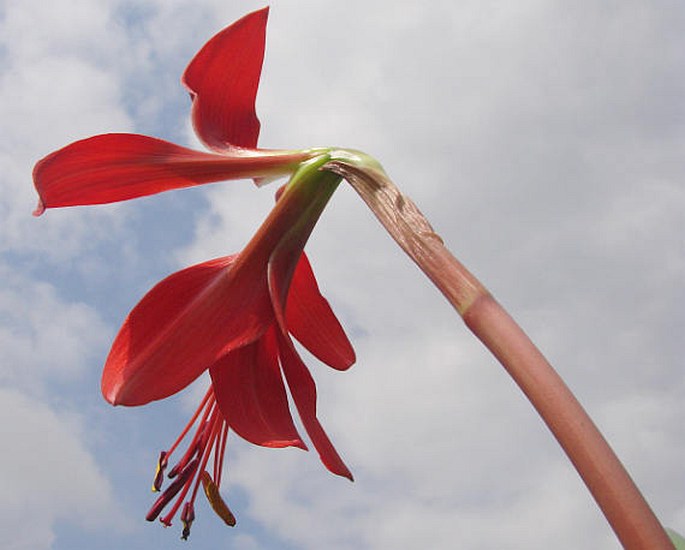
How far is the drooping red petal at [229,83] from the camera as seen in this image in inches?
51.8

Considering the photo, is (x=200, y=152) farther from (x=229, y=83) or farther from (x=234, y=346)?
(x=234, y=346)

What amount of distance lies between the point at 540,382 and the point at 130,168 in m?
0.76

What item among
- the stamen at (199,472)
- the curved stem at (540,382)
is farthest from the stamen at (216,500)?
the curved stem at (540,382)

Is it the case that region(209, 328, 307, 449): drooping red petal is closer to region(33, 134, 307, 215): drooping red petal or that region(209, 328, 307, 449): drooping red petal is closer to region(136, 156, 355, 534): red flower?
region(136, 156, 355, 534): red flower

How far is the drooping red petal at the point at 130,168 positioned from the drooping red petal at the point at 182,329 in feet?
0.50

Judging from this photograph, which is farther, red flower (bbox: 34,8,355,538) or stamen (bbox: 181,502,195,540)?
stamen (bbox: 181,502,195,540)

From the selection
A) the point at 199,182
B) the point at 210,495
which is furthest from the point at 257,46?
the point at 210,495

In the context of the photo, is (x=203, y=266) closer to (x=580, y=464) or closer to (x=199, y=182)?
(x=199, y=182)

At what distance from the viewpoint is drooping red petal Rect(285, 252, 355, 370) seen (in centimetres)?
149

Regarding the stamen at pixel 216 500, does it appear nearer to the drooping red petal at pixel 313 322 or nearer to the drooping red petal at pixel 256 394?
the drooping red petal at pixel 256 394

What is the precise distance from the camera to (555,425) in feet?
2.54

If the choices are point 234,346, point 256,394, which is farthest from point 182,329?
point 256,394

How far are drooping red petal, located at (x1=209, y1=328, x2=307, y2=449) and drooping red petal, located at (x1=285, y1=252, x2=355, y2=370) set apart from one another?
0.10 m

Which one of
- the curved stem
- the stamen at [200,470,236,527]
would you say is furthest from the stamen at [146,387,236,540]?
the curved stem
